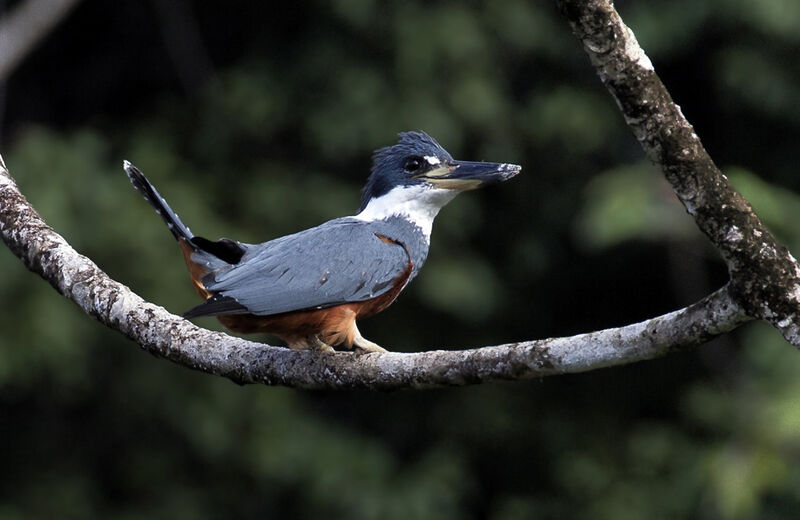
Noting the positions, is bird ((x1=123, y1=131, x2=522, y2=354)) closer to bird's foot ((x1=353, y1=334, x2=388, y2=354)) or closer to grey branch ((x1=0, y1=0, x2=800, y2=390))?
bird's foot ((x1=353, y1=334, x2=388, y2=354))

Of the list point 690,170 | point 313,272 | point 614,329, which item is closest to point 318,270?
point 313,272

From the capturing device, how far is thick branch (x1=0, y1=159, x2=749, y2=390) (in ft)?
7.23

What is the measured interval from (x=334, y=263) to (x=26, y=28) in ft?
12.7

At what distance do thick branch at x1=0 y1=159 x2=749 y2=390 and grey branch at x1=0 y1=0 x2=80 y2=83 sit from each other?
9.85ft

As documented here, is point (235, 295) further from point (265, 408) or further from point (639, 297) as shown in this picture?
point (639, 297)

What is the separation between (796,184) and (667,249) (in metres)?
0.84

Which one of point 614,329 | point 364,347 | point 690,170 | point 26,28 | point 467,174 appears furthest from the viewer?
point 26,28

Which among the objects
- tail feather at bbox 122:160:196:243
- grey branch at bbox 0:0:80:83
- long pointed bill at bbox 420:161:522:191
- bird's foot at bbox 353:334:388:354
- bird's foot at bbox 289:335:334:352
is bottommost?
bird's foot at bbox 353:334:388:354

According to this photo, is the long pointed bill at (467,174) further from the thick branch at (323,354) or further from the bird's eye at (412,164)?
the thick branch at (323,354)

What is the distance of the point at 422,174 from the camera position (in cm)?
346

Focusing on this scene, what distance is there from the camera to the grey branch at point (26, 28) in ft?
20.1

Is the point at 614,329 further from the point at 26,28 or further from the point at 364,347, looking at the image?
the point at 26,28

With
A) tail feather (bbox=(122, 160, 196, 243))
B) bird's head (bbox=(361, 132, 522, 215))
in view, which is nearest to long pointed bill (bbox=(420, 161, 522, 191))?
bird's head (bbox=(361, 132, 522, 215))

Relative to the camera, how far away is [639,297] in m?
7.20
